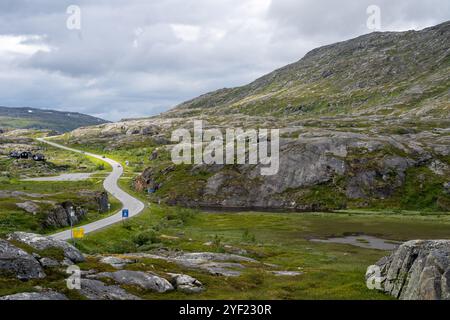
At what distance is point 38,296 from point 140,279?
12.0 metres

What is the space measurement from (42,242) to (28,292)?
500 inches

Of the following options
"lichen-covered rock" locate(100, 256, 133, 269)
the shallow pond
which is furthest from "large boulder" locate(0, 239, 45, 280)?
the shallow pond

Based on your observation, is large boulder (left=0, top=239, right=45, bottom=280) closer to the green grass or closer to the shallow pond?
the green grass

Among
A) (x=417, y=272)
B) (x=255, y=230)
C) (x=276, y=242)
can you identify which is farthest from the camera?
(x=255, y=230)

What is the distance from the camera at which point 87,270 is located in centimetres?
4634

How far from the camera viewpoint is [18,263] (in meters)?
40.8

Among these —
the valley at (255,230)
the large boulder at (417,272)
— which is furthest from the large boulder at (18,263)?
the large boulder at (417,272)

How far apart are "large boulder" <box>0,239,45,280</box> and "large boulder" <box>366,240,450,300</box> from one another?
34.6 metres

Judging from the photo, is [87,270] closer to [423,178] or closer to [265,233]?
[265,233]

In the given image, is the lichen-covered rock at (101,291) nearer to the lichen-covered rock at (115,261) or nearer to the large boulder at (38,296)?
the large boulder at (38,296)

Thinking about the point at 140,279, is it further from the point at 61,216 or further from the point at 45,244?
→ the point at 61,216

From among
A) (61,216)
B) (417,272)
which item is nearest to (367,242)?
(417,272)

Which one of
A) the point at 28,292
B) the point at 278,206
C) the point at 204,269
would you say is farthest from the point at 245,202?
the point at 28,292

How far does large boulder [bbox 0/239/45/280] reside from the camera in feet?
131
